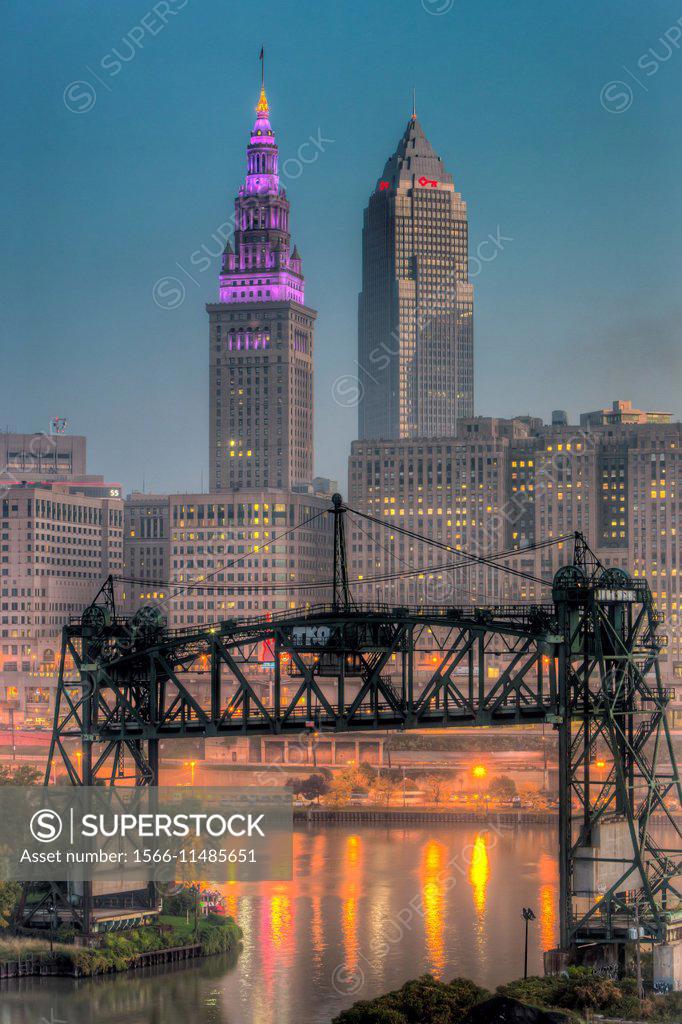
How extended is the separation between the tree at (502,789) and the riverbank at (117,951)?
72438 millimetres

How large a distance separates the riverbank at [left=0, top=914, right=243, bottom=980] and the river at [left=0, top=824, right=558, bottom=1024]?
0.81 metres

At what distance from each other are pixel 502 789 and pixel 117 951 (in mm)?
80605

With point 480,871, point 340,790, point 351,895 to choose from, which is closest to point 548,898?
point 351,895

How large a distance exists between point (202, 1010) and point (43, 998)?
775 cm

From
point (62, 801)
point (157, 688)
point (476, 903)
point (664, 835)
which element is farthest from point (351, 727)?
point (664, 835)

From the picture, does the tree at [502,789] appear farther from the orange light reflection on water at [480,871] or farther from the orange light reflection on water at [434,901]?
the orange light reflection on water at [434,901]

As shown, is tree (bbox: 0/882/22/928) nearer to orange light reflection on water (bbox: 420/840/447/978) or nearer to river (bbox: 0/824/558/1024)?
river (bbox: 0/824/558/1024)

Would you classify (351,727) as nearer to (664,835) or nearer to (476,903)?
(476,903)

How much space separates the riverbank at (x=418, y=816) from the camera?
164000 millimetres

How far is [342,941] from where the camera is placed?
105 meters

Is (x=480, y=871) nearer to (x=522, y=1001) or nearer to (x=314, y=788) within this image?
(x=314, y=788)

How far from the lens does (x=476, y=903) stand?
119 m

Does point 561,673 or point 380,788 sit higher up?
point 561,673

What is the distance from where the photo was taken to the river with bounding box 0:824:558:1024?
90.2m
